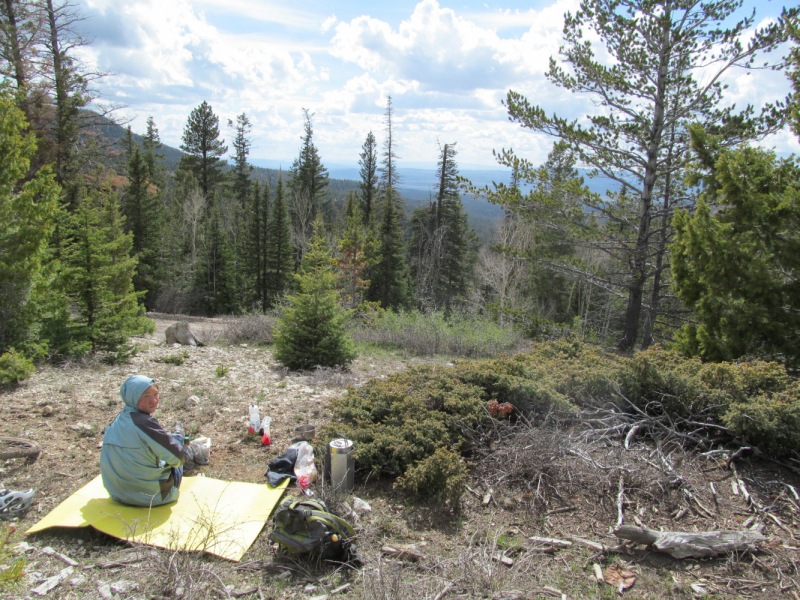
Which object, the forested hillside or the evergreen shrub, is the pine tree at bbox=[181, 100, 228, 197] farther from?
the evergreen shrub

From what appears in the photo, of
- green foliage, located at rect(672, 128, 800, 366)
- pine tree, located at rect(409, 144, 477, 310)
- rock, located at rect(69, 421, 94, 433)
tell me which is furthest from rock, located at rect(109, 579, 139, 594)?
pine tree, located at rect(409, 144, 477, 310)

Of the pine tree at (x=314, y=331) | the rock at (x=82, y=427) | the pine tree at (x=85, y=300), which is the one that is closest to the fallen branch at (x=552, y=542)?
the rock at (x=82, y=427)

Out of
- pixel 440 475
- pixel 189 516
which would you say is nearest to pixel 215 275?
pixel 189 516

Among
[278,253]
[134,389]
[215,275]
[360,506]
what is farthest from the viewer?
[278,253]

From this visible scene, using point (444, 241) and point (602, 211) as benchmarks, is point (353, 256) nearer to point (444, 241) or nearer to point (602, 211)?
point (444, 241)

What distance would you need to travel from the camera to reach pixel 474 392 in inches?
223

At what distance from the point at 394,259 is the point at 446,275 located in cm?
519

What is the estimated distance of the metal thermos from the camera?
14.4 ft

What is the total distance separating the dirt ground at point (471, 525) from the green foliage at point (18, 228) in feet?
4.07

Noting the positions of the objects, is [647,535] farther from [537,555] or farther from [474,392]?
[474,392]

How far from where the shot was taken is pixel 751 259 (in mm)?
6391

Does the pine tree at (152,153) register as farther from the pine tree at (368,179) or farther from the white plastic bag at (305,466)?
the white plastic bag at (305,466)

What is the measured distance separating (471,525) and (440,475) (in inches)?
19.2

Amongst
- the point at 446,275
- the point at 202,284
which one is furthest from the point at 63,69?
the point at 446,275
